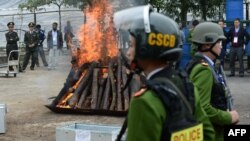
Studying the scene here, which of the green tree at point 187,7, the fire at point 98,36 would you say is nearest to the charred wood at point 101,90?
the fire at point 98,36

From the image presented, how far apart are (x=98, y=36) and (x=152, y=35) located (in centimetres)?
950

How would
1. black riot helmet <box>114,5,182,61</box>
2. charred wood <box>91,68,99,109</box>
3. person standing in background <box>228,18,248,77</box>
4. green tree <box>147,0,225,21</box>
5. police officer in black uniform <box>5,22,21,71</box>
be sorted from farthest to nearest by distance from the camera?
green tree <box>147,0,225,21</box>
police officer in black uniform <box>5,22,21,71</box>
person standing in background <box>228,18,248,77</box>
charred wood <box>91,68,99,109</box>
black riot helmet <box>114,5,182,61</box>

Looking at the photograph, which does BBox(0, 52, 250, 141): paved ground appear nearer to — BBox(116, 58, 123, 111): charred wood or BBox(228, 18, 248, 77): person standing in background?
BBox(116, 58, 123, 111): charred wood

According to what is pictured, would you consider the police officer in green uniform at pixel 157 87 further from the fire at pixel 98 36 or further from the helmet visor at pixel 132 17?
the fire at pixel 98 36

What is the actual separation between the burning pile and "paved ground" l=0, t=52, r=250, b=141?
0.25m

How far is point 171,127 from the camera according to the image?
8.48ft

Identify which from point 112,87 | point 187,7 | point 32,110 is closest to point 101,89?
point 112,87

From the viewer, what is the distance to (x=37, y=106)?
39.3 feet

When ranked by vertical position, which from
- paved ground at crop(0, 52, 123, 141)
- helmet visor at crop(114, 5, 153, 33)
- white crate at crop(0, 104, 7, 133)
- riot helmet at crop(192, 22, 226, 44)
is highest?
helmet visor at crop(114, 5, 153, 33)

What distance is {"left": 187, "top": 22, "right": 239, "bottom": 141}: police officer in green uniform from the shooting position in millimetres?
3945

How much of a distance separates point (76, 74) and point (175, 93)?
869cm

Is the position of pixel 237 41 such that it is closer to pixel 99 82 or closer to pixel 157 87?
pixel 99 82

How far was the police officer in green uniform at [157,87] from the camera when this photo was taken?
252 cm

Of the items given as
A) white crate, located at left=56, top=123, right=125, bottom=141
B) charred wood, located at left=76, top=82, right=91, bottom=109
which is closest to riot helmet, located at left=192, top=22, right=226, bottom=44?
white crate, located at left=56, top=123, right=125, bottom=141
